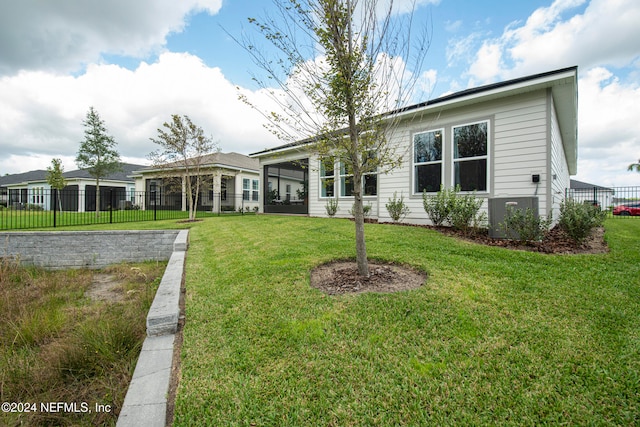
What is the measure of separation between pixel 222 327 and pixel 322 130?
2.40 m

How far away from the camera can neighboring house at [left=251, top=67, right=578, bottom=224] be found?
20.1 feet

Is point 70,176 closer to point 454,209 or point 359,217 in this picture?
point 359,217

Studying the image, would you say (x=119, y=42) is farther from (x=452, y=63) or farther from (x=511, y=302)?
(x=511, y=302)

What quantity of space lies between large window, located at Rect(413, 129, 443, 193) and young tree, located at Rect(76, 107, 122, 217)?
15926mm

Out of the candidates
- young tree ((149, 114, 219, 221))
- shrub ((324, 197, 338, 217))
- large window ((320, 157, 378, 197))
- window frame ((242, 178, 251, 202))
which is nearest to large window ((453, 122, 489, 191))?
large window ((320, 157, 378, 197))

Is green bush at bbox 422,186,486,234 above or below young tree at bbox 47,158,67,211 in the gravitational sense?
below

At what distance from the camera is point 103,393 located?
7.21ft

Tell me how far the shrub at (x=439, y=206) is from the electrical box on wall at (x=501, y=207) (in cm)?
93

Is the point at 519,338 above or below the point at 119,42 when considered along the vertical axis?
below

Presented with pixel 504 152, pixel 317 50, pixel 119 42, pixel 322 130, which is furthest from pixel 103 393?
pixel 119 42

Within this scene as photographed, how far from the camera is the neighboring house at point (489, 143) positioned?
6.12 metres

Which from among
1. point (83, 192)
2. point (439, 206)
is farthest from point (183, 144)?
point (83, 192)

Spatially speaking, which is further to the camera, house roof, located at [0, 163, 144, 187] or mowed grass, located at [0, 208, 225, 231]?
house roof, located at [0, 163, 144, 187]

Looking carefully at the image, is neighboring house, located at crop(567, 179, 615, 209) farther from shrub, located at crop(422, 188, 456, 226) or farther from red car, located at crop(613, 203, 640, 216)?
shrub, located at crop(422, 188, 456, 226)
